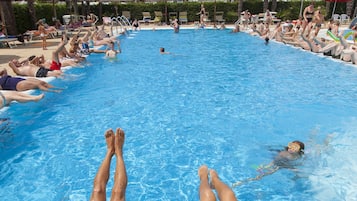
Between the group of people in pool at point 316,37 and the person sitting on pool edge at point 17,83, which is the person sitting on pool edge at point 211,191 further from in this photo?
the group of people in pool at point 316,37

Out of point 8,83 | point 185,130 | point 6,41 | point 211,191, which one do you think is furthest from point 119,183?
point 6,41

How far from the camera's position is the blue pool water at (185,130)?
414cm

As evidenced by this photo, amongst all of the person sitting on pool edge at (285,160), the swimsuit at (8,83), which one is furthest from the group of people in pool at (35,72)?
the person sitting on pool edge at (285,160)

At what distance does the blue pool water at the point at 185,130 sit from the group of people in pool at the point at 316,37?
80 cm

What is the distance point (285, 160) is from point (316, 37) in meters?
11.3

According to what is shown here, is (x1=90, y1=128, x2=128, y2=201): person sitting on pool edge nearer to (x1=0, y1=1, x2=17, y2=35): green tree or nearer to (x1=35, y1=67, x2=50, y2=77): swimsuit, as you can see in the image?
(x1=35, y1=67, x2=50, y2=77): swimsuit

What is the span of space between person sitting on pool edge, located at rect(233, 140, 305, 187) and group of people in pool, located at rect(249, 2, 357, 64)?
7.13 m

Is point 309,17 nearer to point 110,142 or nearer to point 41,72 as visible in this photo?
point 41,72

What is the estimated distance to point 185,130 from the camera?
5738 mm

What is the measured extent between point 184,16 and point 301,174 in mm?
24788

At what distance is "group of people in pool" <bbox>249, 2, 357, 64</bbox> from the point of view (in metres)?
10.6

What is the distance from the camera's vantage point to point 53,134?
18.0ft

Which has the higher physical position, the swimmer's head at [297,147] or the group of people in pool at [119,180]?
the group of people in pool at [119,180]

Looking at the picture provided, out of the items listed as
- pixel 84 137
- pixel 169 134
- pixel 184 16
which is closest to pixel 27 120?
pixel 84 137
